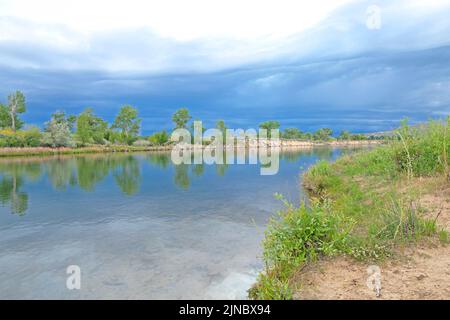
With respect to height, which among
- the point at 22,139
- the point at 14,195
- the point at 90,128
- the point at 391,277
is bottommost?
the point at 14,195

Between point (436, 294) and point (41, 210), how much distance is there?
18.5 metres

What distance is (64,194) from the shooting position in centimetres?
2234

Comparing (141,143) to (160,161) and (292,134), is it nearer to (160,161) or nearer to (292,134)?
(160,161)

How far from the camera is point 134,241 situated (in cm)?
1185

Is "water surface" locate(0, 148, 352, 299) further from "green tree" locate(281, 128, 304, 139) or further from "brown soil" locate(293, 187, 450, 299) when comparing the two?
"green tree" locate(281, 128, 304, 139)

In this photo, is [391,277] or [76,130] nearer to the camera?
[391,277]

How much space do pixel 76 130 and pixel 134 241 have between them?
9184 centimetres

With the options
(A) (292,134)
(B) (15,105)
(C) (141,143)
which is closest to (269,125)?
(A) (292,134)

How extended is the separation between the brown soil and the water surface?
6.80ft

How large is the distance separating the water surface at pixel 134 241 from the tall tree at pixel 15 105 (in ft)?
262

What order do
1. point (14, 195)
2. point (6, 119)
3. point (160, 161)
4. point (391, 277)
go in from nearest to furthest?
point (391, 277) < point (14, 195) < point (160, 161) < point (6, 119)
